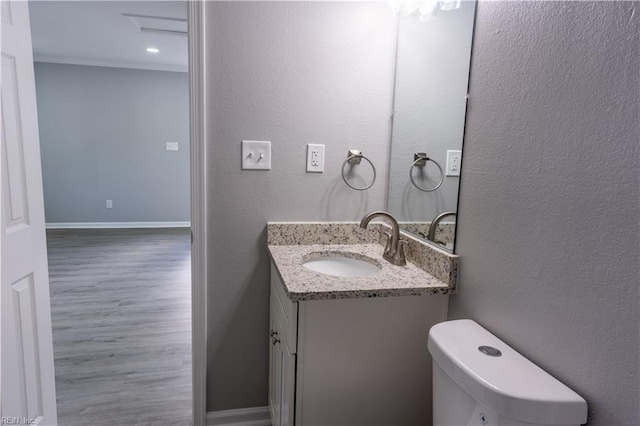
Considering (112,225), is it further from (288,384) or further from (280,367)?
(288,384)

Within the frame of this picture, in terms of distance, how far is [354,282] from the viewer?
112cm

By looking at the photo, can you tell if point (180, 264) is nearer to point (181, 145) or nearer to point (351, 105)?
point (181, 145)

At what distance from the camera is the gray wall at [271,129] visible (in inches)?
55.5

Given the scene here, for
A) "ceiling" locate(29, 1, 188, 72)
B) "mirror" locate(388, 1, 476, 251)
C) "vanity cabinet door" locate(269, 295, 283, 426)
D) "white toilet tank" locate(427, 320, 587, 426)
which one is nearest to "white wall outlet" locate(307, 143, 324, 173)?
"mirror" locate(388, 1, 476, 251)

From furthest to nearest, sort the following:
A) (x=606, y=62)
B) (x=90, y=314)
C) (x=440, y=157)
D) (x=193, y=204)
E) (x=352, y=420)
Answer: (x=90, y=314) → (x=193, y=204) → (x=440, y=157) → (x=352, y=420) → (x=606, y=62)

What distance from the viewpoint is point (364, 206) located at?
1.62 meters

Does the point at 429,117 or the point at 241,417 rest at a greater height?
the point at 429,117

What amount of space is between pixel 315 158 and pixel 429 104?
0.50m

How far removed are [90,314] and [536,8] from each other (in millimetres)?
3014

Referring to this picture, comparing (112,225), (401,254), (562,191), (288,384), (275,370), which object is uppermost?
(562,191)

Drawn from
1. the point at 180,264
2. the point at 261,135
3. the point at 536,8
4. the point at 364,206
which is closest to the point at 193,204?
the point at 261,135

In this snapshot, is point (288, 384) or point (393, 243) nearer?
point (288, 384)

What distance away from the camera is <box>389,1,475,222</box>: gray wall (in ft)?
3.82

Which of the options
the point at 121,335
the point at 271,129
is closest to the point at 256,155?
the point at 271,129
